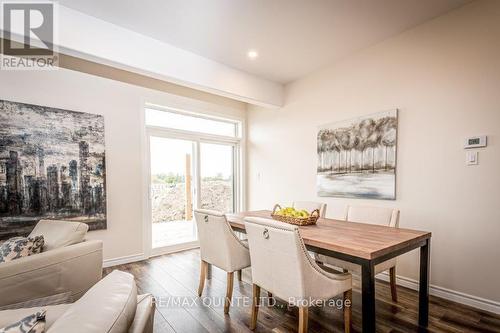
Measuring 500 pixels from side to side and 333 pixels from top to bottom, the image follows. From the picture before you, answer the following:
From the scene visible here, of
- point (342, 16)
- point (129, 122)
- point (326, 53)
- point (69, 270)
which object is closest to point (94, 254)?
point (69, 270)

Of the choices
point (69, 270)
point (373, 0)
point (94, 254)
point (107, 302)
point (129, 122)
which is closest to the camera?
point (107, 302)

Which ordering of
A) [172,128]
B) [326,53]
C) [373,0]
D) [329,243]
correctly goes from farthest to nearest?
1. [172,128]
2. [326,53]
3. [373,0]
4. [329,243]

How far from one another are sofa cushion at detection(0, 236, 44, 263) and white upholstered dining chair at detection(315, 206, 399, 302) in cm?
240

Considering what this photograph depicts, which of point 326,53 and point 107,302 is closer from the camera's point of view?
point 107,302

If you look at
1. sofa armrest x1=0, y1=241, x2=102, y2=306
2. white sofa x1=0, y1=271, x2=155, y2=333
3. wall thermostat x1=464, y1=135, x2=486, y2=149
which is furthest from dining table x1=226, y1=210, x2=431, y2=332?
sofa armrest x1=0, y1=241, x2=102, y2=306

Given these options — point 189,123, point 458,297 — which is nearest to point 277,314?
point 458,297

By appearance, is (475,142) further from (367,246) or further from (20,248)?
(20,248)

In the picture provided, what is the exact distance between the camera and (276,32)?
2.70 metres

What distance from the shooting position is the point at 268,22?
2523 mm

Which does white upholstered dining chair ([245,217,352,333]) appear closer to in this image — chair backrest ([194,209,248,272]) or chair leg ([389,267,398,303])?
chair backrest ([194,209,248,272])

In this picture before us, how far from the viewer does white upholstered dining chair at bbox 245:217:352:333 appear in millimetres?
1583

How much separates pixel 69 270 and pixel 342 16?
319cm

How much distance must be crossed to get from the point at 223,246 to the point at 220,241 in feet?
0.17

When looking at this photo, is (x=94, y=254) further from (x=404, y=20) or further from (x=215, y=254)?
(x=404, y=20)
